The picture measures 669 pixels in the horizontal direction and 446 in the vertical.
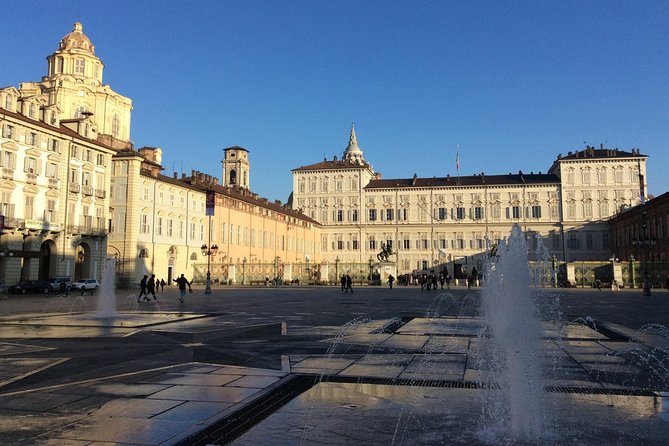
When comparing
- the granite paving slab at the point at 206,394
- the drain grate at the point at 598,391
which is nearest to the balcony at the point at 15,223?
the granite paving slab at the point at 206,394

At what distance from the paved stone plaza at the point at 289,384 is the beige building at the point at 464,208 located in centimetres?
7536

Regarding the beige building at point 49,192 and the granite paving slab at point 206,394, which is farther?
the beige building at point 49,192

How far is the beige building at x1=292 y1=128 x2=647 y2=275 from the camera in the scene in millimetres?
85875

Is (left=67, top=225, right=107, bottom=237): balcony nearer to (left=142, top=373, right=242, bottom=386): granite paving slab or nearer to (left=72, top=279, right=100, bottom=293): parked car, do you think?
(left=72, top=279, right=100, bottom=293): parked car

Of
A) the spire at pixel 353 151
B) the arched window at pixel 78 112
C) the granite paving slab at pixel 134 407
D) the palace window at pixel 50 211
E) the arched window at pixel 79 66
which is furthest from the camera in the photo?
the spire at pixel 353 151

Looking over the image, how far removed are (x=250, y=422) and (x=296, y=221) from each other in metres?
82.7

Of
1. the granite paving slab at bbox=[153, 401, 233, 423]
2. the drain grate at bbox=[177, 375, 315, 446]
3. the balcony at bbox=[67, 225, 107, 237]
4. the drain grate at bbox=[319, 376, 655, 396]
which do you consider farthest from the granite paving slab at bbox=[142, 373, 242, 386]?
the balcony at bbox=[67, 225, 107, 237]

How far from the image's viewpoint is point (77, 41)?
6519cm

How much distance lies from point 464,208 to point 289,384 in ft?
291

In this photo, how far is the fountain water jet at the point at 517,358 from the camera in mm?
5195

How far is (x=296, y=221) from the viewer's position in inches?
3457

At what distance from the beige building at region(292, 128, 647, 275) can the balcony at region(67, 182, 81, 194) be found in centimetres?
5495

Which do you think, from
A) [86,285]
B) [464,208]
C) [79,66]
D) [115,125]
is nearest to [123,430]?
[86,285]

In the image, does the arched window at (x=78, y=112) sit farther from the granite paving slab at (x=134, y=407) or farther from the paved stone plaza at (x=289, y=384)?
the granite paving slab at (x=134, y=407)
